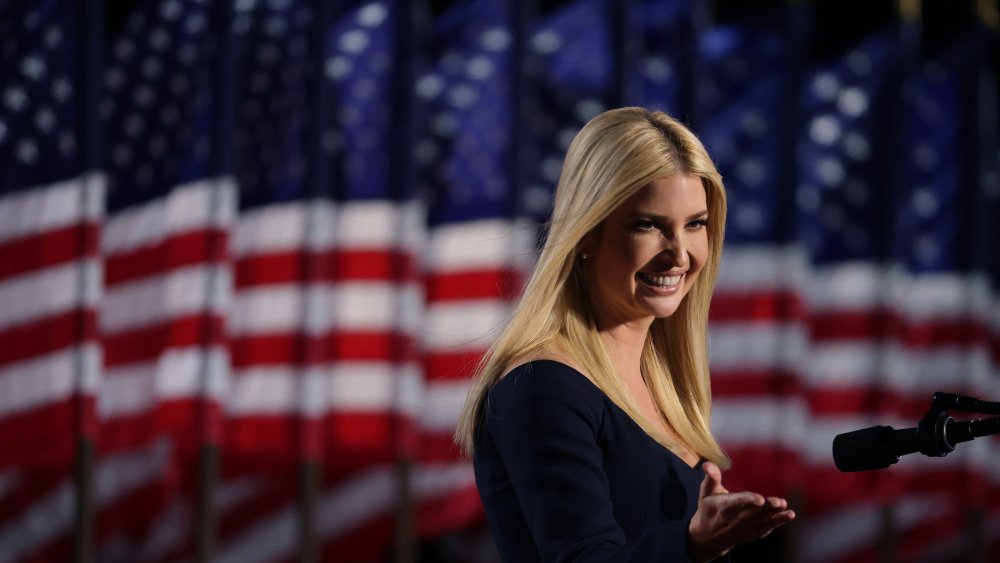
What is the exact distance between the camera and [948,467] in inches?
342

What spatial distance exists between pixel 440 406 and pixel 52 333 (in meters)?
1.94

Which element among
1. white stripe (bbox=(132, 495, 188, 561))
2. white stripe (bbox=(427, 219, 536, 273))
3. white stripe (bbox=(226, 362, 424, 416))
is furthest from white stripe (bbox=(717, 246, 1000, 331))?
white stripe (bbox=(132, 495, 188, 561))

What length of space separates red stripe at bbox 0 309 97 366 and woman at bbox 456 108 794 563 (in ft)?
16.3

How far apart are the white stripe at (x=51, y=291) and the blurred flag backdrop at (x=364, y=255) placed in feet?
0.04

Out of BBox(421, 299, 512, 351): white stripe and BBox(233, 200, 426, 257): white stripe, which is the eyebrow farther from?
BBox(233, 200, 426, 257): white stripe

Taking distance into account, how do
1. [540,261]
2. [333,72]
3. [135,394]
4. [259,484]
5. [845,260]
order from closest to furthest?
1. [540,261]
2. [135,394]
3. [333,72]
4. [259,484]
5. [845,260]

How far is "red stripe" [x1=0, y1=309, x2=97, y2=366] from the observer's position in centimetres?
657

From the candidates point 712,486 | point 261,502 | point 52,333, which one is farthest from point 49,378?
point 712,486

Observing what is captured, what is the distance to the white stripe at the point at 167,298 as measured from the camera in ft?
22.5

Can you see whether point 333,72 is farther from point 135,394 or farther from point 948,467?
point 948,467

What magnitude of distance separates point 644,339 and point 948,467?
280 inches

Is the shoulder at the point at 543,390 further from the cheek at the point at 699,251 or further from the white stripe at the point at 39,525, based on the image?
the white stripe at the point at 39,525

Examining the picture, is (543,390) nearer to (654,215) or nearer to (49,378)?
(654,215)

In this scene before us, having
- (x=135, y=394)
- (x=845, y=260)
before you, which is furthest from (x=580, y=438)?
(x=845, y=260)
